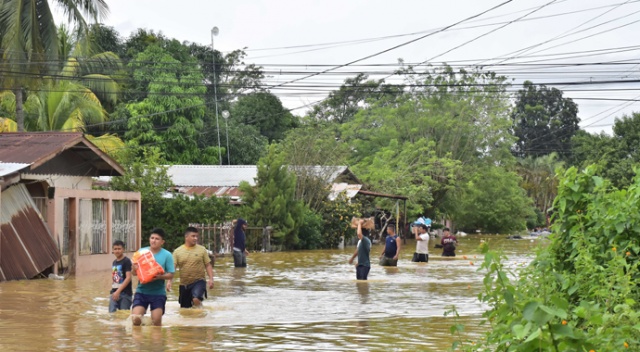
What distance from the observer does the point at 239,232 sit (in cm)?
2994

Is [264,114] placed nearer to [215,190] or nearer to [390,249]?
[215,190]

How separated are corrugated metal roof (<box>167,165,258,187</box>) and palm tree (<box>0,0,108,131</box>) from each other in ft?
44.0

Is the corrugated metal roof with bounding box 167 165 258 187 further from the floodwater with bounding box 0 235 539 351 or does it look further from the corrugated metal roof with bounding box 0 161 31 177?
the corrugated metal roof with bounding box 0 161 31 177

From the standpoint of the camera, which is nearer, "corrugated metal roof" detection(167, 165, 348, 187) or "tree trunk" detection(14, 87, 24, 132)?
"tree trunk" detection(14, 87, 24, 132)

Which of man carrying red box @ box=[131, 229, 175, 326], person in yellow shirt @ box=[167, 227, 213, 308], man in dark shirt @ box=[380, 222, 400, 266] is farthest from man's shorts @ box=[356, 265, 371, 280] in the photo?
man carrying red box @ box=[131, 229, 175, 326]

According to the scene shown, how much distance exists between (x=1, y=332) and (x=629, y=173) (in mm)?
51094

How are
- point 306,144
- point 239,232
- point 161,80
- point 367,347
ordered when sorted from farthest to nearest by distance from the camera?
point 161,80, point 306,144, point 239,232, point 367,347

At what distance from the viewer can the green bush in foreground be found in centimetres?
598

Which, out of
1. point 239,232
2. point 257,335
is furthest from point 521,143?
point 257,335

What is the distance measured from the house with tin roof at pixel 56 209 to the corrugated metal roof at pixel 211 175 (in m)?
17.0

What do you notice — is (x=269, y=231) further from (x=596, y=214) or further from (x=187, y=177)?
(x=596, y=214)

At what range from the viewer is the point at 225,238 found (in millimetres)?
38938

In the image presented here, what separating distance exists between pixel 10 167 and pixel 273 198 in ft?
62.1

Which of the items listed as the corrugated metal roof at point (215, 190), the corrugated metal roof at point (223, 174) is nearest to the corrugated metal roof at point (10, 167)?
the corrugated metal roof at point (215, 190)
